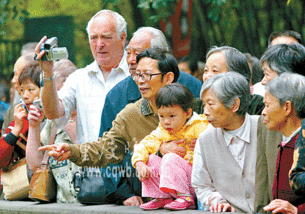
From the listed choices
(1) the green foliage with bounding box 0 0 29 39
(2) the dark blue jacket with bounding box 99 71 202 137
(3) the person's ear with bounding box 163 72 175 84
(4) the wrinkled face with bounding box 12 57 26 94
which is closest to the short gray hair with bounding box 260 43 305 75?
(3) the person's ear with bounding box 163 72 175 84

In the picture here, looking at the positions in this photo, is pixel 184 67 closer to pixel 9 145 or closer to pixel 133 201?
pixel 9 145

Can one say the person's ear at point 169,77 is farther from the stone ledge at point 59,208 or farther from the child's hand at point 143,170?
the stone ledge at point 59,208

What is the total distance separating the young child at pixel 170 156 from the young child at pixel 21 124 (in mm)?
1916

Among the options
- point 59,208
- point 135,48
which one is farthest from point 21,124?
point 135,48

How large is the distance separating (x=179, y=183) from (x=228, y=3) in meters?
6.66

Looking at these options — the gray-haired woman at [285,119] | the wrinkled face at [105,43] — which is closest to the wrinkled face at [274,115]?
the gray-haired woman at [285,119]

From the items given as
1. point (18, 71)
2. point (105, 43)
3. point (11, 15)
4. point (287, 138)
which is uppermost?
point (11, 15)

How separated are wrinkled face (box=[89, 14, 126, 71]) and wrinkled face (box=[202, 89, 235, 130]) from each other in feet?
7.27

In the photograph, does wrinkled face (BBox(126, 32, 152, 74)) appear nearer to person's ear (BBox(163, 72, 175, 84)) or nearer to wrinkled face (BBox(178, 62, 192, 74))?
person's ear (BBox(163, 72, 175, 84))

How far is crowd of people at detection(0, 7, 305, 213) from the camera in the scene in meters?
4.79

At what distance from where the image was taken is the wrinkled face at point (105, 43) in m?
7.17

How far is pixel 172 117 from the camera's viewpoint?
18.0 ft

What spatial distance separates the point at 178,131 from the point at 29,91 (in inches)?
88.1

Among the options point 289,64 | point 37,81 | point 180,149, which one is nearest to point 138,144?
point 180,149
